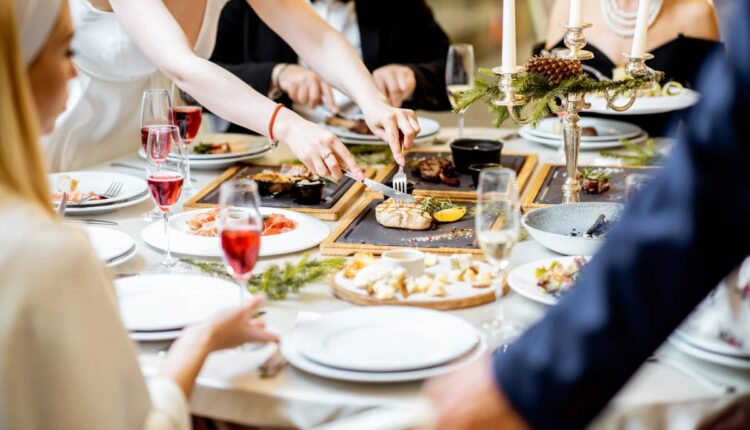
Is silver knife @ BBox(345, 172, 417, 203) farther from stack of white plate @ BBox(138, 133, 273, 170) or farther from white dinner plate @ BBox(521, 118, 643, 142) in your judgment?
white dinner plate @ BBox(521, 118, 643, 142)

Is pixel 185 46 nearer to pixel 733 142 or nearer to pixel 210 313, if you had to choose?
pixel 210 313

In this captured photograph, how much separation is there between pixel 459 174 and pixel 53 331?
62.0 inches

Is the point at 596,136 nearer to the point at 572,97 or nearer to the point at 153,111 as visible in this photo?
the point at 572,97

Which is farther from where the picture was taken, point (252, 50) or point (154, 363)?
point (252, 50)

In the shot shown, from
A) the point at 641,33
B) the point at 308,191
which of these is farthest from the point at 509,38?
the point at 308,191

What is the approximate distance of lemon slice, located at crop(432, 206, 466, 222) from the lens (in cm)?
216

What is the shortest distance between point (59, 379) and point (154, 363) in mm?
337

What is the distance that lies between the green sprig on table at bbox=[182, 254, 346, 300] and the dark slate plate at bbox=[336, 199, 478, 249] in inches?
6.1

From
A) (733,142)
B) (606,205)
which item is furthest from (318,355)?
(606,205)

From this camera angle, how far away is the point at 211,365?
146cm

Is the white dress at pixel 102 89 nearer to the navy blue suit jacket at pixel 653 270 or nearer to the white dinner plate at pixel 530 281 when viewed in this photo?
the white dinner plate at pixel 530 281

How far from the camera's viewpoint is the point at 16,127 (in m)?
1.14

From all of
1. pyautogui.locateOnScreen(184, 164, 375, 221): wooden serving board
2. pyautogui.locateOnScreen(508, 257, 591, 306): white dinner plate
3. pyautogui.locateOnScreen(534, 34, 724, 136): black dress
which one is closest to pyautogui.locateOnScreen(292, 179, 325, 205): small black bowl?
pyautogui.locateOnScreen(184, 164, 375, 221): wooden serving board

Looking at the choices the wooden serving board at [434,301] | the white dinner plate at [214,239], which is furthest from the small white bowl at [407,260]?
the white dinner plate at [214,239]
